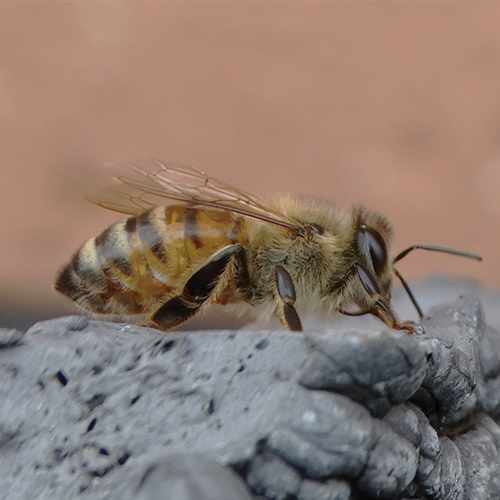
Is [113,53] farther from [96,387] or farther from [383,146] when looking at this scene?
[96,387]

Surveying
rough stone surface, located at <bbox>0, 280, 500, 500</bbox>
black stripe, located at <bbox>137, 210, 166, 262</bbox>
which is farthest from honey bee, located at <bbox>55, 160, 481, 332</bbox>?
rough stone surface, located at <bbox>0, 280, 500, 500</bbox>

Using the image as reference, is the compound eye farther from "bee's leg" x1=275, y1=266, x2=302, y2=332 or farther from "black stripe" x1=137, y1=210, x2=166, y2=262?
"black stripe" x1=137, y1=210, x2=166, y2=262

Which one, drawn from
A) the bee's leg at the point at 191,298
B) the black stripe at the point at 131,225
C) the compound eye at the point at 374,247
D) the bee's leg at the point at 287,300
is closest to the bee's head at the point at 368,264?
the compound eye at the point at 374,247

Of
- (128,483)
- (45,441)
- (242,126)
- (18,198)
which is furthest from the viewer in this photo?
(242,126)

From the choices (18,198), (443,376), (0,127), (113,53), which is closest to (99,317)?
(443,376)

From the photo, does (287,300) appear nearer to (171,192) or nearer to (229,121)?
(171,192)
